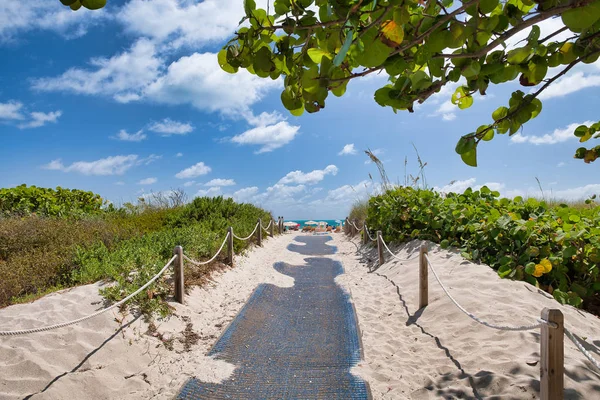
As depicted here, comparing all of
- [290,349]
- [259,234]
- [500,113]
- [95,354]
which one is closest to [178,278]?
[95,354]

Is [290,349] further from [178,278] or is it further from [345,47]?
[345,47]

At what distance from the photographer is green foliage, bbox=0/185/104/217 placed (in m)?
11.3

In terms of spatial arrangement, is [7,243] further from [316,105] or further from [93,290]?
[316,105]

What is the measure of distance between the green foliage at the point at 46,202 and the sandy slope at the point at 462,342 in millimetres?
10000

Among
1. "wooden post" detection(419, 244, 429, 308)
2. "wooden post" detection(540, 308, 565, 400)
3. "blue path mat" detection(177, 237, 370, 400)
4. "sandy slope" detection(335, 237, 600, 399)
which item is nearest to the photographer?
"wooden post" detection(540, 308, 565, 400)

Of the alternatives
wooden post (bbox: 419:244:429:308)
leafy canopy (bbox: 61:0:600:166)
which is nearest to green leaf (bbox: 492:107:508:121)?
leafy canopy (bbox: 61:0:600:166)

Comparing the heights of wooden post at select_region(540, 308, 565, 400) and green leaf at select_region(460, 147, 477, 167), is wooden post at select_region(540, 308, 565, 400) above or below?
below

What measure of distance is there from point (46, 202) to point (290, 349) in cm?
1128

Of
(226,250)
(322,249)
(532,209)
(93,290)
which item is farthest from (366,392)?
(322,249)

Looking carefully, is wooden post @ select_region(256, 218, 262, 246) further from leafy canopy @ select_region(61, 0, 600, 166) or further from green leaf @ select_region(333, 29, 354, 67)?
green leaf @ select_region(333, 29, 354, 67)

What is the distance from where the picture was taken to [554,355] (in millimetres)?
2426

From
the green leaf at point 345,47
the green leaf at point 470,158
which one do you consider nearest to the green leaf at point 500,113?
the green leaf at point 470,158

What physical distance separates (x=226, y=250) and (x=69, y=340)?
4773 millimetres

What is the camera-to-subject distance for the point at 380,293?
6.29 m
